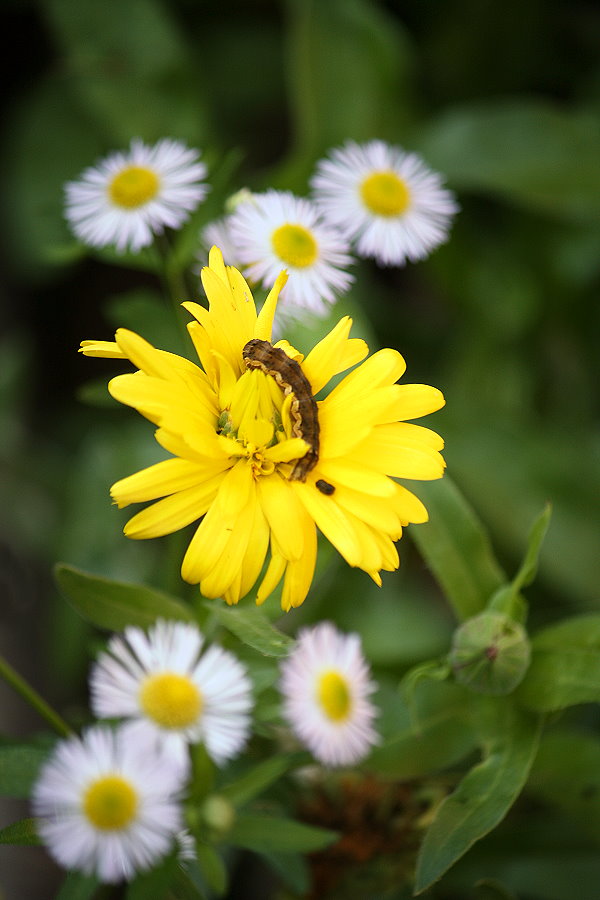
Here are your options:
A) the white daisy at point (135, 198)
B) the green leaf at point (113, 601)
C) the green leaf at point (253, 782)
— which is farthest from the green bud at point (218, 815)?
the white daisy at point (135, 198)

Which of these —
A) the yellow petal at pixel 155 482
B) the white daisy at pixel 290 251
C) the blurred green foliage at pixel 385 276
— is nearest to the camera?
the yellow petal at pixel 155 482

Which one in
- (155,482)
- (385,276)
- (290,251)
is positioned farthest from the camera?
(385,276)

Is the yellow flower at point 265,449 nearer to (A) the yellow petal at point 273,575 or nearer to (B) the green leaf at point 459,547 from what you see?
(A) the yellow petal at point 273,575

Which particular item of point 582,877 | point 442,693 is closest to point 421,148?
point 442,693

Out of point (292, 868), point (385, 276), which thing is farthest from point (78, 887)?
point (385, 276)

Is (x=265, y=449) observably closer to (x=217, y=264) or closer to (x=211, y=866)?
(x=217, y=264)

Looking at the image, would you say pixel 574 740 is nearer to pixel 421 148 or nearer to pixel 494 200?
pixel 421 148
